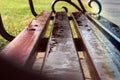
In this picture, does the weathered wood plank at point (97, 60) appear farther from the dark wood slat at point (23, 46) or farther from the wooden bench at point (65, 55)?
the dark wood slat at point (23, 46)

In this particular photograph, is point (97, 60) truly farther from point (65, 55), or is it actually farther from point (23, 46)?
point (23, 46)

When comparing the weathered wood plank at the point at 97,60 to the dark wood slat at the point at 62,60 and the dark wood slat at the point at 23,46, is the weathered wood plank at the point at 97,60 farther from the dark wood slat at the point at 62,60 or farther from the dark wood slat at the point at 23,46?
the dark wood slat at the point at 23,46

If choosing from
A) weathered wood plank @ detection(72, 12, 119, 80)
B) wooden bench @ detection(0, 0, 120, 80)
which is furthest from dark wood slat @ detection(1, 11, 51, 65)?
weathered wood plank @ detection(72, 12, 119, 80)

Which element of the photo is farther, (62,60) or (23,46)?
(23,46)

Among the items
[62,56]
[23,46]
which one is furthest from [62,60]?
[23,46]

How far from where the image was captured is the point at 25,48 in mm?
1759

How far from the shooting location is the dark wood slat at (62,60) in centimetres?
137

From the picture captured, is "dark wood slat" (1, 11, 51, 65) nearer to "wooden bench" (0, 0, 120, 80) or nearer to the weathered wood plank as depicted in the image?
"wooden bench" (0, 0, 120, 80)

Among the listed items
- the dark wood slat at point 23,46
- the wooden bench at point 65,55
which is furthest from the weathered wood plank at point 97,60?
the dark wood slat at point 23,46

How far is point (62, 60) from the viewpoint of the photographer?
5.38ft

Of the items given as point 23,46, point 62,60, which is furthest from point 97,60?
point 23,46

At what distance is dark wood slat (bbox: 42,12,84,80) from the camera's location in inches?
54.1

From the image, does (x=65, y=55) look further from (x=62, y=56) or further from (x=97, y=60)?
(x=97, y=60)

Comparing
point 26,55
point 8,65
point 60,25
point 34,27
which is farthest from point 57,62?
point 60,25
